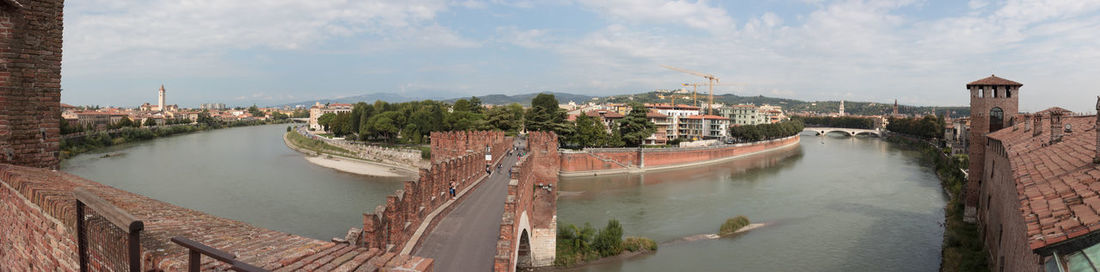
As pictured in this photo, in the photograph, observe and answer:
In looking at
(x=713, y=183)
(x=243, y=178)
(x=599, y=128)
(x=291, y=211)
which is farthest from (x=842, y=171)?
(x=243, y=178)

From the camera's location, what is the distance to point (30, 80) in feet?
16.0

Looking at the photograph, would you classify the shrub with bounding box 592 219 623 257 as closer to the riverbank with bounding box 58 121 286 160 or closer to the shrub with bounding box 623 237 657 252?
the shrub with bounding box 623 237 657 252

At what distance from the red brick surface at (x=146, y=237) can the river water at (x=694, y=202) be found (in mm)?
13317

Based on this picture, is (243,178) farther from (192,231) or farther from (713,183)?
(192,231)

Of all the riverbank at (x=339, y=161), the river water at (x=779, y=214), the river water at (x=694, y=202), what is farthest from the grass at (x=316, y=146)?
the river water at (x=779, y=214)

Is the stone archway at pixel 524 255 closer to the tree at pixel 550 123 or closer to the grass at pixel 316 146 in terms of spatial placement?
the tree at pixel 550 123

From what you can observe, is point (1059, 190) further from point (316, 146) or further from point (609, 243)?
point (316, 146)

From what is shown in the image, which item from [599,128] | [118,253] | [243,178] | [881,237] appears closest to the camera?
[118,253]

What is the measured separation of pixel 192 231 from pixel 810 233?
825 inches

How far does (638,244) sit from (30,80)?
15571mm

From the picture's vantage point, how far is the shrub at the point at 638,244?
1779cm

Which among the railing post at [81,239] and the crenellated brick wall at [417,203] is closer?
the railing post at [81,239]

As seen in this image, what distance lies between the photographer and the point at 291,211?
23.8 m

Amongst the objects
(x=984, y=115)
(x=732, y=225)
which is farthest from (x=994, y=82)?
(x=732, y=225)
